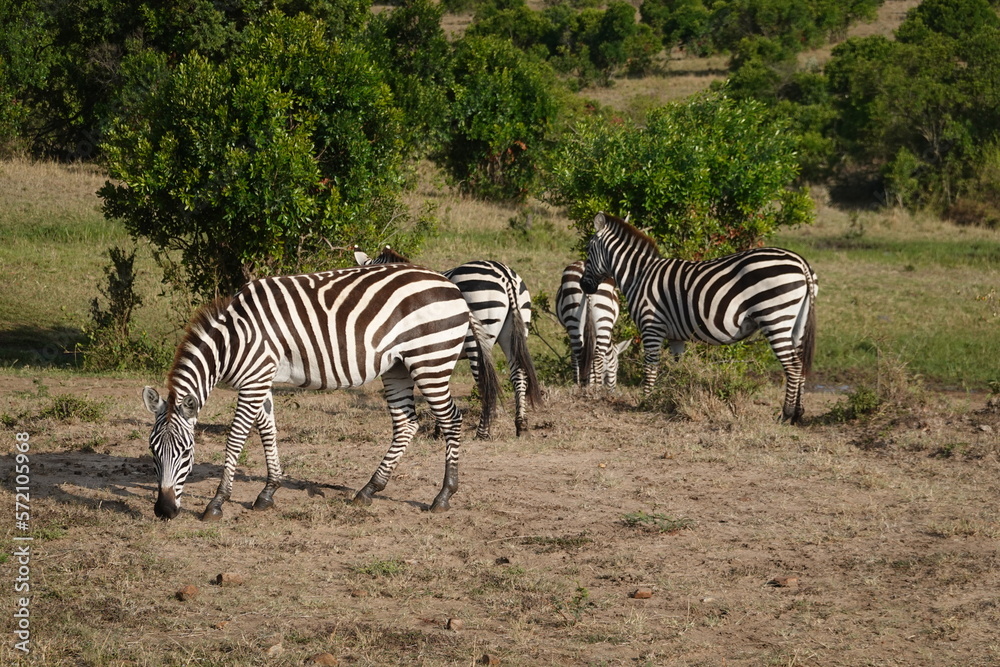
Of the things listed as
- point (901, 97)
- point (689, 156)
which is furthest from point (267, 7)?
point (901, 97)

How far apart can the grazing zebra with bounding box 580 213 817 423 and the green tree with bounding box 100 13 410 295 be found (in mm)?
3497

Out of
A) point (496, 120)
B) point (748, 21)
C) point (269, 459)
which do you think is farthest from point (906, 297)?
point (748, 21)

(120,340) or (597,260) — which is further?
(120,340)

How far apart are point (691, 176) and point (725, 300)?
7.86 feet

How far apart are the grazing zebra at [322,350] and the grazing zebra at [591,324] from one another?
4311 millimetres

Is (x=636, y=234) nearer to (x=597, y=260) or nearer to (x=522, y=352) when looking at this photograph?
(x=597, y=260)

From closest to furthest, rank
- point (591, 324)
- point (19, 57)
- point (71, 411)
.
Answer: point (71, 411) < point (591, 324) < point (19, 57)

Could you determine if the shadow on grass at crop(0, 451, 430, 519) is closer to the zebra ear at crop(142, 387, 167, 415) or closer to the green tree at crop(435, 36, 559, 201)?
the zebra ear at crop(142, 387, 167, 415)

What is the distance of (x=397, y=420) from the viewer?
795 centimetres

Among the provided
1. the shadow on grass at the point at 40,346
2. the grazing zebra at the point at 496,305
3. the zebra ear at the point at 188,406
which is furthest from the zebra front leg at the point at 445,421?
the shadow on grass at the point at 40,346

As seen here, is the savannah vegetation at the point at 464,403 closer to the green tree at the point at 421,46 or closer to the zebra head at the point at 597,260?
the green tree at the point at 421,46

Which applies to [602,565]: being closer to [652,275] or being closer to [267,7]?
[652,275]

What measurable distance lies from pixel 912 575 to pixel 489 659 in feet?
9.09

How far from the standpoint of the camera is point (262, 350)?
7320 mm
